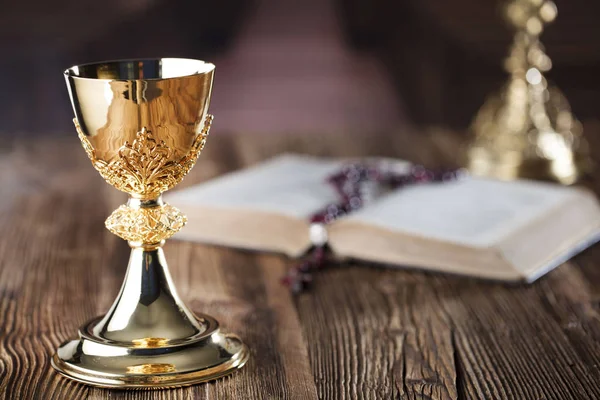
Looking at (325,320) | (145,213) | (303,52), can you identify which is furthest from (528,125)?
(303,52)

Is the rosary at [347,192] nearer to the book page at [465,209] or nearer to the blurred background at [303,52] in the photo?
the book page at [465,209]

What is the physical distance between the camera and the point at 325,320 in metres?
0.96

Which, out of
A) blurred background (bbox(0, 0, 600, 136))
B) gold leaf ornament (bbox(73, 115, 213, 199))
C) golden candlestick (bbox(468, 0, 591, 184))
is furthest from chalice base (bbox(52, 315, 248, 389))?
blurred background (bbox(0, 0, 600, 136))

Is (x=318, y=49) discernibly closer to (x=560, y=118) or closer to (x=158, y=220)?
(x=560, y=118)

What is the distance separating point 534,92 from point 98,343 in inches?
39.6

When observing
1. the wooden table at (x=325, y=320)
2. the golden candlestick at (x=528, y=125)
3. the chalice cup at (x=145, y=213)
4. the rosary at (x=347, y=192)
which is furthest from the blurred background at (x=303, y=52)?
the chalice cup at (x=145, y=213)

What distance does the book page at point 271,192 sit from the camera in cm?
121

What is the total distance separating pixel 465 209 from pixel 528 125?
0.44 m

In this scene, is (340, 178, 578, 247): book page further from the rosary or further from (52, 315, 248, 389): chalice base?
(52, 315, 248, 389): chalice base

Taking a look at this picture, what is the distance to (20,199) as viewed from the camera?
4.83ft

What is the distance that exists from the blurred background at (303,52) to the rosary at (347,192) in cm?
204

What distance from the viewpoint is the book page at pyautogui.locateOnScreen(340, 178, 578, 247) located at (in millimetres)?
1104

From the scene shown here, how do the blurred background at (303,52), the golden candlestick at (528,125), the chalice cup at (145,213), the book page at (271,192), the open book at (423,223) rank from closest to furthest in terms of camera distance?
1. the chalice cup at (145,213)
2. the open book at (423,223)
3. the book page at (271,192)
4. the golden candlestick at (528,125)
5. the blurred background at (303,52)

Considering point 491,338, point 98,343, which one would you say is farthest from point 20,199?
point 491,338
